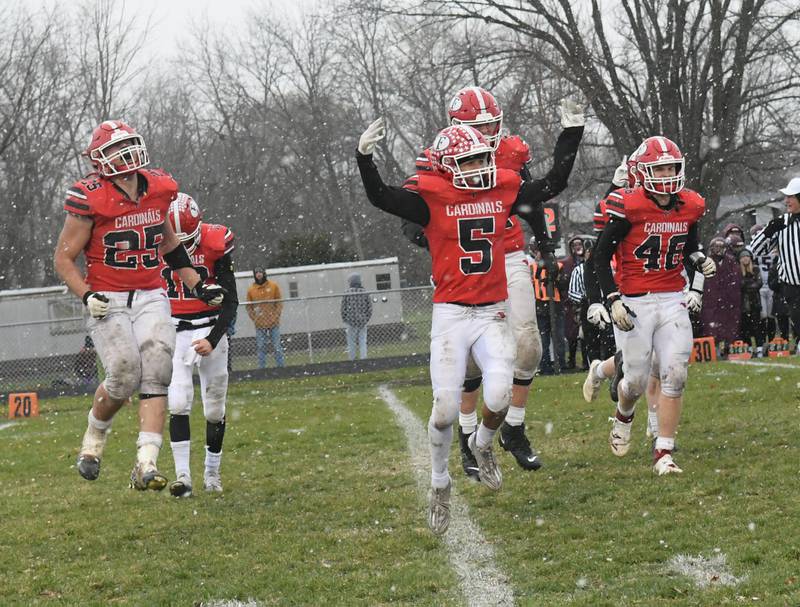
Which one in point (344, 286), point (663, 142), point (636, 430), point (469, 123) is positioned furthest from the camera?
point (344, 286)

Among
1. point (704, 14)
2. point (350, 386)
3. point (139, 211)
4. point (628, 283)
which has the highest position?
point (704, 14)

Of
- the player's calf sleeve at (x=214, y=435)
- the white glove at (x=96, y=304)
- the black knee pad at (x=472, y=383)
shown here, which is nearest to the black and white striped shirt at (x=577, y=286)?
the black knee pad at (x=472, y=383)

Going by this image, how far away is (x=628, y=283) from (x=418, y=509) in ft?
6.85

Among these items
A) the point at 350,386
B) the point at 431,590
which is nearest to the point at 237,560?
the point at 431,590

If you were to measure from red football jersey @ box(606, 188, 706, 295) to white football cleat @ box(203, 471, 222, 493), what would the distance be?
3.03 metres

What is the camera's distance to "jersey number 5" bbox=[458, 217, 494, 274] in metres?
5.85

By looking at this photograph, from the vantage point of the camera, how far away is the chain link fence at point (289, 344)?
58.4 feet

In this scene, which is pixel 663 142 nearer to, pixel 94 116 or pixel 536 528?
pixel 536 528

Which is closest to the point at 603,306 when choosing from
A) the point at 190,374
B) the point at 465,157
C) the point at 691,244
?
the point at 691,244

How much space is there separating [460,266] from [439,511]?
4.17 ft

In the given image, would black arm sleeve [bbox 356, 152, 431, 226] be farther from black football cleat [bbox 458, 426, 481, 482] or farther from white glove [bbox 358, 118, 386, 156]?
black football cleat [bbox 458, 426, 481, 482]

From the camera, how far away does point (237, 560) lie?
547 cm

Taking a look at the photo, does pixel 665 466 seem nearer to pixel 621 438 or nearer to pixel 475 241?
pixel 621 438

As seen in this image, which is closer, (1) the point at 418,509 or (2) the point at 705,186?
(1) the point at 418,509
